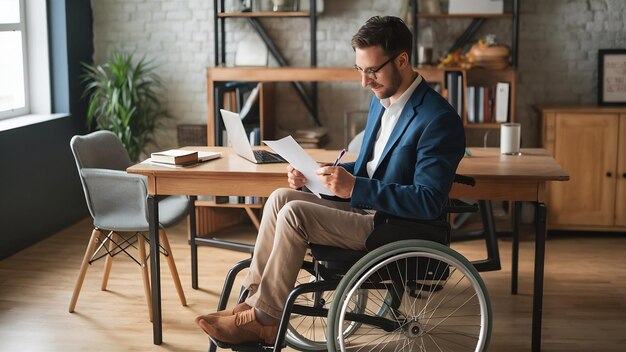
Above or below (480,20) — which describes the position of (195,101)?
below

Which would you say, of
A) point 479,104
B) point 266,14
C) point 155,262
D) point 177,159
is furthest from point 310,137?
point 155,262

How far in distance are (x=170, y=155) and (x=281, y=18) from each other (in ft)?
8.34

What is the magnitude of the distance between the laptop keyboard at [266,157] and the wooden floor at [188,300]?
0.81m

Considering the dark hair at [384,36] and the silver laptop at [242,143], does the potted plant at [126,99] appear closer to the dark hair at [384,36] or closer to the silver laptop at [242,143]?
the silver laptop at [242,143]

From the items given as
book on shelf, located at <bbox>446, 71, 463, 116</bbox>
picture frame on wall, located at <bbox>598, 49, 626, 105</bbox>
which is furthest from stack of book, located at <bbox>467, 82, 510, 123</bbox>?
picture frame on wall, located at <bbox>598, 49, 626, 105</bbox>

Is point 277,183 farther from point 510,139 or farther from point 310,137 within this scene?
point 310,137

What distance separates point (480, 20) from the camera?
5.89m

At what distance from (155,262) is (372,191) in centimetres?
112

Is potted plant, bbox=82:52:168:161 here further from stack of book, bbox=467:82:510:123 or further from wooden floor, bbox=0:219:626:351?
stack of book, bbox=467:82:510:123

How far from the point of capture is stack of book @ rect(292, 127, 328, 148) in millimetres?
5805

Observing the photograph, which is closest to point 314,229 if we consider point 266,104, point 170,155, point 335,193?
point 335,193

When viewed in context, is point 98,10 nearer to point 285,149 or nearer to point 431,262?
point 285,149

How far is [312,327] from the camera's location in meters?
3.83

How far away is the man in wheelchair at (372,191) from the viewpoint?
9.98 feet
